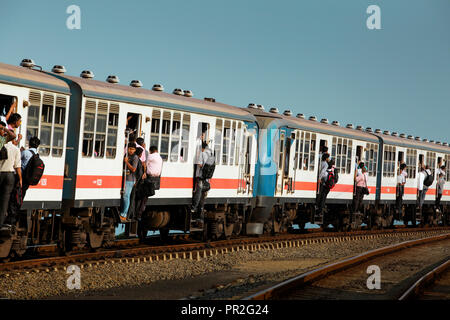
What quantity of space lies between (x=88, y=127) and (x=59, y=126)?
2.89 feet

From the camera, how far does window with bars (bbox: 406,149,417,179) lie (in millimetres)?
35562

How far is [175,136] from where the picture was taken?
19578 millimetres

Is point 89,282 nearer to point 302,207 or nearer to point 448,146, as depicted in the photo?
point 302,207

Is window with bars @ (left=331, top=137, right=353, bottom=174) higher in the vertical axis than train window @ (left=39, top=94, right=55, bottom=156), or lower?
higher

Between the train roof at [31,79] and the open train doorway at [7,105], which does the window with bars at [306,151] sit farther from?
the open train doorway at [7,105]

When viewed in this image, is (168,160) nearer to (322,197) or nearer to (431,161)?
(322,197)

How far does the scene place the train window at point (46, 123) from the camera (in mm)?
14906

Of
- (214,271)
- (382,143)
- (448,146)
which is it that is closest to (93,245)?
(214,271)

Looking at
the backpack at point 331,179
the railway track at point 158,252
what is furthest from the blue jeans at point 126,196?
the backpack at point 331,179

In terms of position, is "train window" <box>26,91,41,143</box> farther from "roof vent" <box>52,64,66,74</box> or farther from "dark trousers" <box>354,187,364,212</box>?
"dark trousers" <box>354,187,364,212</box>

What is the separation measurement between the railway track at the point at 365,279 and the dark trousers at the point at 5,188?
179 inches

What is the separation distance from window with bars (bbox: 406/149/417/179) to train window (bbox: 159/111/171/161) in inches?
730

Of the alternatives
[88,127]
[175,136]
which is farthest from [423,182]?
[88,127]

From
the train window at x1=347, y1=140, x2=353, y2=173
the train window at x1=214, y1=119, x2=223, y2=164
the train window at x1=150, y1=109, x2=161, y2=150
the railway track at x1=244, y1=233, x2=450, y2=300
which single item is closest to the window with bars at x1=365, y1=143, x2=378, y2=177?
the train window at x1=347, y1=140, x2=353, y2=173
